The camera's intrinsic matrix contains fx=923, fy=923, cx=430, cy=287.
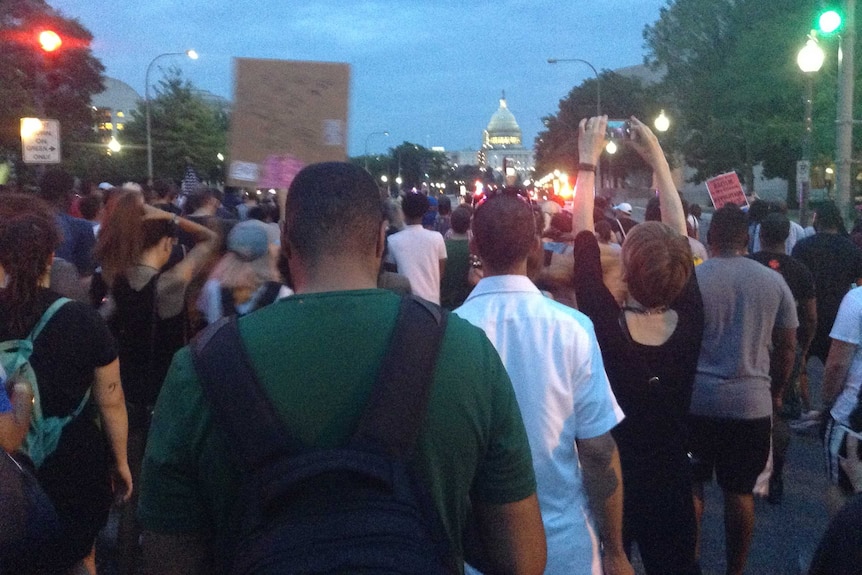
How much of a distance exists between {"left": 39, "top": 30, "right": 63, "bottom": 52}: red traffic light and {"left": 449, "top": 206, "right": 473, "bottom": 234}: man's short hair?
453 centimetres

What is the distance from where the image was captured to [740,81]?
3894cm

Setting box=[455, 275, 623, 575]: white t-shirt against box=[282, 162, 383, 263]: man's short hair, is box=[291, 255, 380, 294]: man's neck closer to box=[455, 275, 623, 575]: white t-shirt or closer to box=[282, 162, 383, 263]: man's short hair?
box=[282, 162, 383, 263]: man's short hair

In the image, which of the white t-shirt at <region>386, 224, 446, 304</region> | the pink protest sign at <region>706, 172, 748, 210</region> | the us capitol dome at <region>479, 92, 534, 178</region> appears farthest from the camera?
the us capitol dome at <region>479, 92, 534, 178</region>

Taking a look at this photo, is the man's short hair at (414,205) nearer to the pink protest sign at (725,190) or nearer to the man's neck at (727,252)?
the man's neck at (727,252)

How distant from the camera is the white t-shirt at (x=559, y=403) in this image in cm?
299

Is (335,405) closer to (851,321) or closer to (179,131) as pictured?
(851,321)

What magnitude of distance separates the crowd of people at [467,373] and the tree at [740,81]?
1049 inches

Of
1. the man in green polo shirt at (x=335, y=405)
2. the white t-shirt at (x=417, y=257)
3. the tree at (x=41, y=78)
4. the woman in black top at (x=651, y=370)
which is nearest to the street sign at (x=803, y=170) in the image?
the white t-shirt at (x=417, y=257)

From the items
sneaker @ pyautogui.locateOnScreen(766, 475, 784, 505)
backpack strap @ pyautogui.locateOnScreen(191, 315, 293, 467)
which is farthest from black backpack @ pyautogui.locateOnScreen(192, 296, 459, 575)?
sneaker @ pyautogui.locateOnScreen(766, 475, 784, 505)

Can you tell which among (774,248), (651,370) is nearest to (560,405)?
(651,370)

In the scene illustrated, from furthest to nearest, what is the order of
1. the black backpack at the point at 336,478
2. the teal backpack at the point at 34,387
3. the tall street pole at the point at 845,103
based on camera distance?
the tall street pole at the point at 845,103 → the teal backpack at the point at 34,387 → the black backpack at the point at 336,478

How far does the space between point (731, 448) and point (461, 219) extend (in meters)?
4.94

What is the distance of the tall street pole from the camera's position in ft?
49.6

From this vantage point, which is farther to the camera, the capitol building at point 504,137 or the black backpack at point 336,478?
the capitol building at point 504,137
